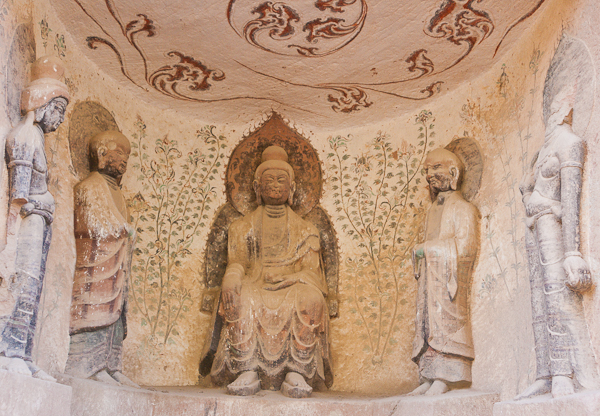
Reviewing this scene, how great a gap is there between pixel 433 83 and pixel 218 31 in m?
1.68

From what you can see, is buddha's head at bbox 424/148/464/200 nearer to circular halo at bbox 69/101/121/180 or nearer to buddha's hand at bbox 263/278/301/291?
buddha's hand at bbox 263/278/301/291

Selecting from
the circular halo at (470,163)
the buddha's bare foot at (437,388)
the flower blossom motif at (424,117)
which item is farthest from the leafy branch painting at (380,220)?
the buddha's bare foot at (437,388)

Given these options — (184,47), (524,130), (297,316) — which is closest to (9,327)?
(297,316)

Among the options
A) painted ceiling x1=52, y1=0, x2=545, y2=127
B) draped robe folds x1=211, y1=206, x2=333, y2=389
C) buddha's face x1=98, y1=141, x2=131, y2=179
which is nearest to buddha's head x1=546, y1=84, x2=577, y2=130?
painted ceiling x1=52, y1=0, x2=545, y2=127

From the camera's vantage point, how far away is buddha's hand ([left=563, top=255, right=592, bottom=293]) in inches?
142

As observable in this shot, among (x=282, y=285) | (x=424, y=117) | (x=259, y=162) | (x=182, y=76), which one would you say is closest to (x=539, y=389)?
(x=282, y=285)

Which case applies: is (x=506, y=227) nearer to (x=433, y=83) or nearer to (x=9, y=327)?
(x=433, y=83)

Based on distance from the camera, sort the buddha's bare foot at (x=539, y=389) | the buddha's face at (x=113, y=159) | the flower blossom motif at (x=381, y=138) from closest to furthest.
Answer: the buddha's bare foot at (x=539, y=389), the buddha's face at (x=113, y=159), the flower blossom motif at (x=381, y=138)

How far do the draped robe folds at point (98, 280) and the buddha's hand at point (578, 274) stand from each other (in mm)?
2791

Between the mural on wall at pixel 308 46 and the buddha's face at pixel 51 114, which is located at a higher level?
the mural on wall at pixel 308 46

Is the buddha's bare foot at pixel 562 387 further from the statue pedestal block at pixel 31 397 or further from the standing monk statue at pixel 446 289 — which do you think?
the statue pedestal block at pixel 31 397

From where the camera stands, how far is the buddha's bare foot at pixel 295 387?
473 centimetres

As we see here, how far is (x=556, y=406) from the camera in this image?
3525mm

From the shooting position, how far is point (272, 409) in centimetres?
459
